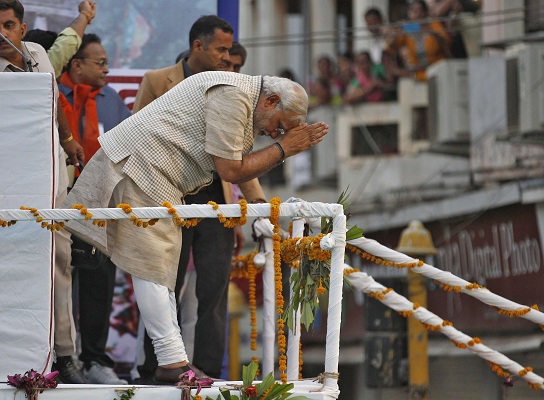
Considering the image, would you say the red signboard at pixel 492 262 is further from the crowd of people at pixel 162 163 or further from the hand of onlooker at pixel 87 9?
the crowd of people at pixel 162 163

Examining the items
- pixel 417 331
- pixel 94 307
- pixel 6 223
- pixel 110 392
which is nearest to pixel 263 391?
pixel 110 392

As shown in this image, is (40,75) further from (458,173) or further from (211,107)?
(458,173)

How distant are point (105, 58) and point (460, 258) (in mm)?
12564

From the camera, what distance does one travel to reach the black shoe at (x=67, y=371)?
783 cm

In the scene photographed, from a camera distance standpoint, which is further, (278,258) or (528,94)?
(528,94)

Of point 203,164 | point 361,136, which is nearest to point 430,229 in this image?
point 361,136

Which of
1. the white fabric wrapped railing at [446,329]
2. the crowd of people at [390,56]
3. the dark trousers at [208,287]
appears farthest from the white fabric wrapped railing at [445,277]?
the crowd of people at [390,56]

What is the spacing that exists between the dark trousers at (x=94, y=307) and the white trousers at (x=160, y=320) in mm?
1600

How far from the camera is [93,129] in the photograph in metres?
9.10

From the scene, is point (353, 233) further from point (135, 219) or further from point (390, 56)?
point (390, 56)

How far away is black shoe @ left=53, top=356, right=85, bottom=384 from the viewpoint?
7832 millimetres

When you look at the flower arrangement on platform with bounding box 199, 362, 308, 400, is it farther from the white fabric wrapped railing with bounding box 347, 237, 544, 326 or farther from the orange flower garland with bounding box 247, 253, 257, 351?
the orange flower garland with bounding box 247, 253, 257, 351

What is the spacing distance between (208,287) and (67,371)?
39.0 inches

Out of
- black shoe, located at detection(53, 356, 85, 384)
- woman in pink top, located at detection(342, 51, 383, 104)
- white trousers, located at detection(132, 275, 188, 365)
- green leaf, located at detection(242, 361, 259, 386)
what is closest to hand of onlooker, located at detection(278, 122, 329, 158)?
white trousers, located at detection(132, 275, 188, 365)
